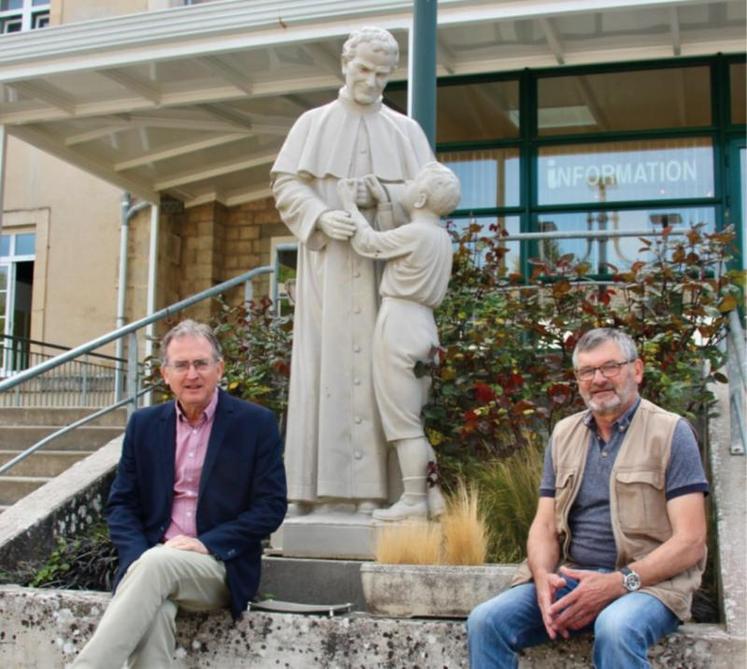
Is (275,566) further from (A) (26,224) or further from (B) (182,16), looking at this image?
(A) (26,224)

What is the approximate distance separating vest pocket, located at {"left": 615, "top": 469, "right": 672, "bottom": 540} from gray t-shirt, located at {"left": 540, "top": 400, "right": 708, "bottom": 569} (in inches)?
1.6

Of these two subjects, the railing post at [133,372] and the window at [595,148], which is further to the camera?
the window at [595,148]

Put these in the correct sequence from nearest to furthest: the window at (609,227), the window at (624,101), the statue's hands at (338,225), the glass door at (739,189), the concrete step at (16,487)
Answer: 1. the statue's hands at (338,225)
2. the concrete step at (16,487)
3. the window at (609,227)
4. the glass door at (739,189)
5. the window at (624,101)

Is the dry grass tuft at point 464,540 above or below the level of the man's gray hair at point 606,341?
below

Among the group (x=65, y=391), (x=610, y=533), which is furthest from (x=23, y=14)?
Answer: (x=610, y=533)

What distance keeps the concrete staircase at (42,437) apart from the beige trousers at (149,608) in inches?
134

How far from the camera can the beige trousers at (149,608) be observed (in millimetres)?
3334

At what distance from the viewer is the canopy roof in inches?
373

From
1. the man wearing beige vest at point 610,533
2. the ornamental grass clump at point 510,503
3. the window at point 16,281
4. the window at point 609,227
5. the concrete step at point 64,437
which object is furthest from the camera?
the window at point 16,281

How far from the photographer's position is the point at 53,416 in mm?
8461

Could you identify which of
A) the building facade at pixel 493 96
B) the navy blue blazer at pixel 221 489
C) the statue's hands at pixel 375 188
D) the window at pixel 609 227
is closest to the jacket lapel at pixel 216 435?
the navy blue blazer at pixel 221 489

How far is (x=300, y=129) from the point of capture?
16.2 ft

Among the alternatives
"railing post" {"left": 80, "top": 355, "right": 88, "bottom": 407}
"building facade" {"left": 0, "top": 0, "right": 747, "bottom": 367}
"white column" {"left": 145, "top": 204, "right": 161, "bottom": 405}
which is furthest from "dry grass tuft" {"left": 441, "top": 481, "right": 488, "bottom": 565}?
"white column" {"left": 145, "top": 204, "right": 161, "bottom": 405}

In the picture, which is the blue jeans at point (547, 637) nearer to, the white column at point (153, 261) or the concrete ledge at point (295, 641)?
the concrete ledge at point (295, 641)
